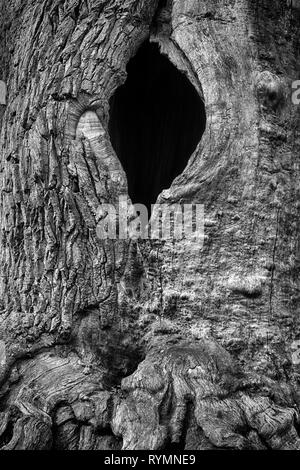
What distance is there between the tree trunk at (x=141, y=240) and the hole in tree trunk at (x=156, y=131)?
699 mm

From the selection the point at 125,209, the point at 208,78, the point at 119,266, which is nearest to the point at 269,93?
the point at 208,78

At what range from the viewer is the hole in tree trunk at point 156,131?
432 cm

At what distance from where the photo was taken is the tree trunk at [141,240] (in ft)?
10.6

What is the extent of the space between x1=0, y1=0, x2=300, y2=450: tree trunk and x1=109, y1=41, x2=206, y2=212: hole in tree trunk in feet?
2.29

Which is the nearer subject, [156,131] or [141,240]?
[141,240]

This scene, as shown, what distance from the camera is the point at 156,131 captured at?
176 inches

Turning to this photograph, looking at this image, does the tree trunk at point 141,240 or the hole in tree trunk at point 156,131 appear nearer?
the tree trunk at point 141,240

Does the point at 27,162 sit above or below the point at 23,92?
below

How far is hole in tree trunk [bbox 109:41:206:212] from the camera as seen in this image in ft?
14.2

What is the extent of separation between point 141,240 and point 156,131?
1270 millimetres

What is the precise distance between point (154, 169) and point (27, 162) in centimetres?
119

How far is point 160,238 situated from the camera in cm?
337

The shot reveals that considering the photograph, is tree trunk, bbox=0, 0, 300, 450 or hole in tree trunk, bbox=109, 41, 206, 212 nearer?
tree trunk, bbox=0, 0, 300, 450

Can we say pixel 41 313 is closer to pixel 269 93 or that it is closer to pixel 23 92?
pixel 23 92
